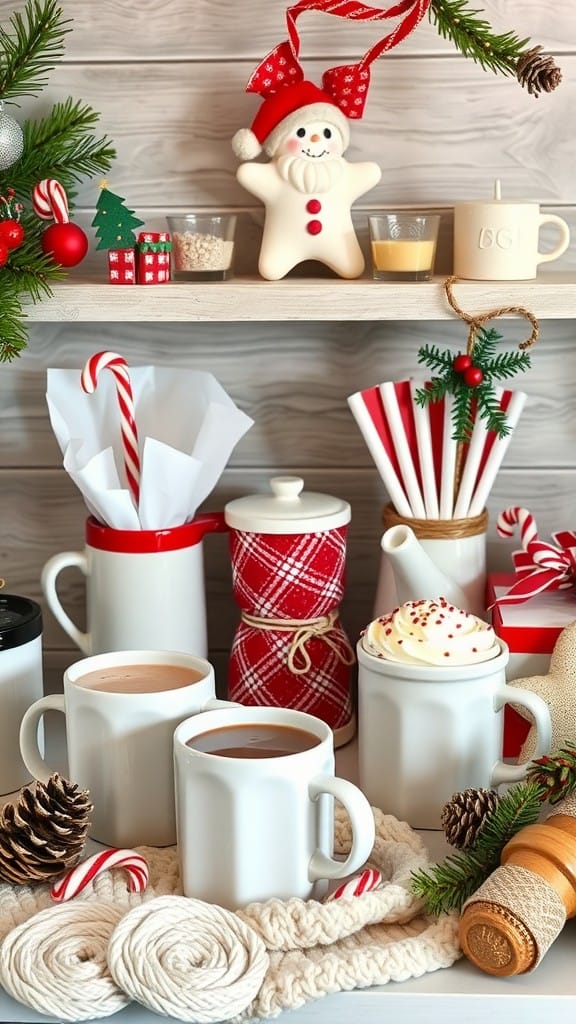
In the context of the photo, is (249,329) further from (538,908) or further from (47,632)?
(538,908)

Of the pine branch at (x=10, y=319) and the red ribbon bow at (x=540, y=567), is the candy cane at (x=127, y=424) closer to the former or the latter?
the pine branch at (x=10, y=319)

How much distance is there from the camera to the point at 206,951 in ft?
2.18

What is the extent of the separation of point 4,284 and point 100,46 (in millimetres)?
248

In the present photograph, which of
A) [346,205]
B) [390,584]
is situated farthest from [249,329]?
[390,584]

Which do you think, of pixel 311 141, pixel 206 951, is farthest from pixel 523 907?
pixel 311 141

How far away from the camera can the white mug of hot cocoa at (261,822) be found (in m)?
0.71

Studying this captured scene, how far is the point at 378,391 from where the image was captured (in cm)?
101

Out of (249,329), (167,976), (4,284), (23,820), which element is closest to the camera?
(167,976)

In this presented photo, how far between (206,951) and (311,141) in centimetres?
64

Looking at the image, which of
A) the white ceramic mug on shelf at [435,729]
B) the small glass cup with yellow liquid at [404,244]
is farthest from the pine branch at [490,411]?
the white ceramic mug on shelf at [435,729]

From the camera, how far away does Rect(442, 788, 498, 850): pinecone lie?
2.50 feet

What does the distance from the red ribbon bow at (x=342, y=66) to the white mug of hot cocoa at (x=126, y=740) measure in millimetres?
486

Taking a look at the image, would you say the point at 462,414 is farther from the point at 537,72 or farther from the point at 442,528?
the point at 537,72

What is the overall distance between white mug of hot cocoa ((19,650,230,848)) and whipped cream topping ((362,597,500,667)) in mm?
126
